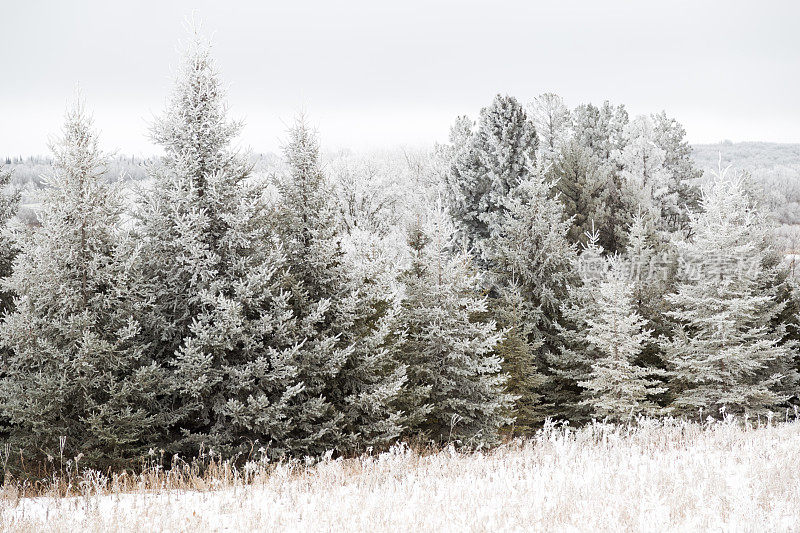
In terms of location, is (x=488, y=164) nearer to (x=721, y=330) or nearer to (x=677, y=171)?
(x=721, y=330)

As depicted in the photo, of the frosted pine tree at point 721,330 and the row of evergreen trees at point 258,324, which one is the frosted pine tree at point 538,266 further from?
the frosted pine tree at point 721,330

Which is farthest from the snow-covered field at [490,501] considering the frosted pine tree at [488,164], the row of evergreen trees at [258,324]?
the frosted pine tree at [488,164]

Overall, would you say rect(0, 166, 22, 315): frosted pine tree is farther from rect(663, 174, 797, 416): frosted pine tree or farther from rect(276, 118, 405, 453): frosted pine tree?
rect(663, 174, 797, 416): frosted pine tree

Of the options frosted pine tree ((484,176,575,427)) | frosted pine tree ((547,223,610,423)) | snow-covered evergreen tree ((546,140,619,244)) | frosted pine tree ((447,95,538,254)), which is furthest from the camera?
frosted pine tree ((447,95,538,254))

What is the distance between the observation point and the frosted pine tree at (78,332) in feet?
32.0

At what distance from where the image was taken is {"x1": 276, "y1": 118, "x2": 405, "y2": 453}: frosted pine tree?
11.9 meters

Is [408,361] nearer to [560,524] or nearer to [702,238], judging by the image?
[560,524]

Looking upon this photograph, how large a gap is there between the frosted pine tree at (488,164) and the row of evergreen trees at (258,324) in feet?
23.0

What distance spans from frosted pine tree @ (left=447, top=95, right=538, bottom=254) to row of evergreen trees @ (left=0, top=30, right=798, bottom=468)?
23.0 ft

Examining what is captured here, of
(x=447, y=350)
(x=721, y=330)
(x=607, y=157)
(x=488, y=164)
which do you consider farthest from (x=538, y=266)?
(x=607, y=157)

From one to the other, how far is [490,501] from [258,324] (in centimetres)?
637

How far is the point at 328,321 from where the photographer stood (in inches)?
509

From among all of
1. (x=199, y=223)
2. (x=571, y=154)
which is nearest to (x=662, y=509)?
(x=199, y=223)

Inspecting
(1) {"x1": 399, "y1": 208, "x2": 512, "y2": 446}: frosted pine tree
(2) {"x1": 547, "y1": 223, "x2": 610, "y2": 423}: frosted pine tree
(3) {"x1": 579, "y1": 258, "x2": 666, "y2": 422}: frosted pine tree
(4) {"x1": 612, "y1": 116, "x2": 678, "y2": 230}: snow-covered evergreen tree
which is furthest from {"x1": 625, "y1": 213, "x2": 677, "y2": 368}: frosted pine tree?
(4) {"x1": 612, "y1": 116, "x2": 678, "y2": 230}: snow-covered evergreen tree
